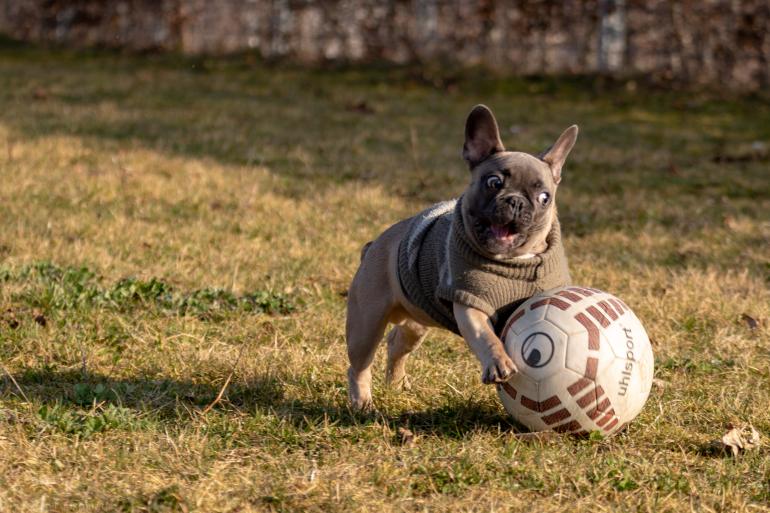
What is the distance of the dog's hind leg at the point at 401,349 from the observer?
17.7ft

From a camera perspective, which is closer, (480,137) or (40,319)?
(480,137)

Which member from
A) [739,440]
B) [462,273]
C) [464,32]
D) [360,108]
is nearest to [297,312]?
[462,273]

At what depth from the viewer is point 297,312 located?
6625 mm

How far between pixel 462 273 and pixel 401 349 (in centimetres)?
100

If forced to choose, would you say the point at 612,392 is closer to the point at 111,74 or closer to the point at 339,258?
the point at 339,258

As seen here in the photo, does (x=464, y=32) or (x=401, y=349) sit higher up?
(x=464, y=32)

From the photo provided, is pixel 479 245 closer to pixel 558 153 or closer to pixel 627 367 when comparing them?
pixel 558 153

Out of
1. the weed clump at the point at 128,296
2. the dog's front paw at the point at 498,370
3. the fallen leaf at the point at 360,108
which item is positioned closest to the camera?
the dog's front paw at the point at 498,370

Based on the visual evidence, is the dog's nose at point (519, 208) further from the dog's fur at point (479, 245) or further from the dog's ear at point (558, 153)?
the dog's ear at point (558, 153)

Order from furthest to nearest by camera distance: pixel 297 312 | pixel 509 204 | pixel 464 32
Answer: pixel 464 32 < pixel 297 312 < pixel 509 204

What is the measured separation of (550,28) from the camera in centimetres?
1806

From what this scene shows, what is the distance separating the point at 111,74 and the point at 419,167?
7808 millimetres

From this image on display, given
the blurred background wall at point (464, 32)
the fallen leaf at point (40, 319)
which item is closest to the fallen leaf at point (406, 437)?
the fallen leaf at point (40, 319)

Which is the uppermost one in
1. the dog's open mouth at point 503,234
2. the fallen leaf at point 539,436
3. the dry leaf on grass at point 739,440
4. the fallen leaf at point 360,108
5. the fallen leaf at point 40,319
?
the dog's open mouth at point 503,234
